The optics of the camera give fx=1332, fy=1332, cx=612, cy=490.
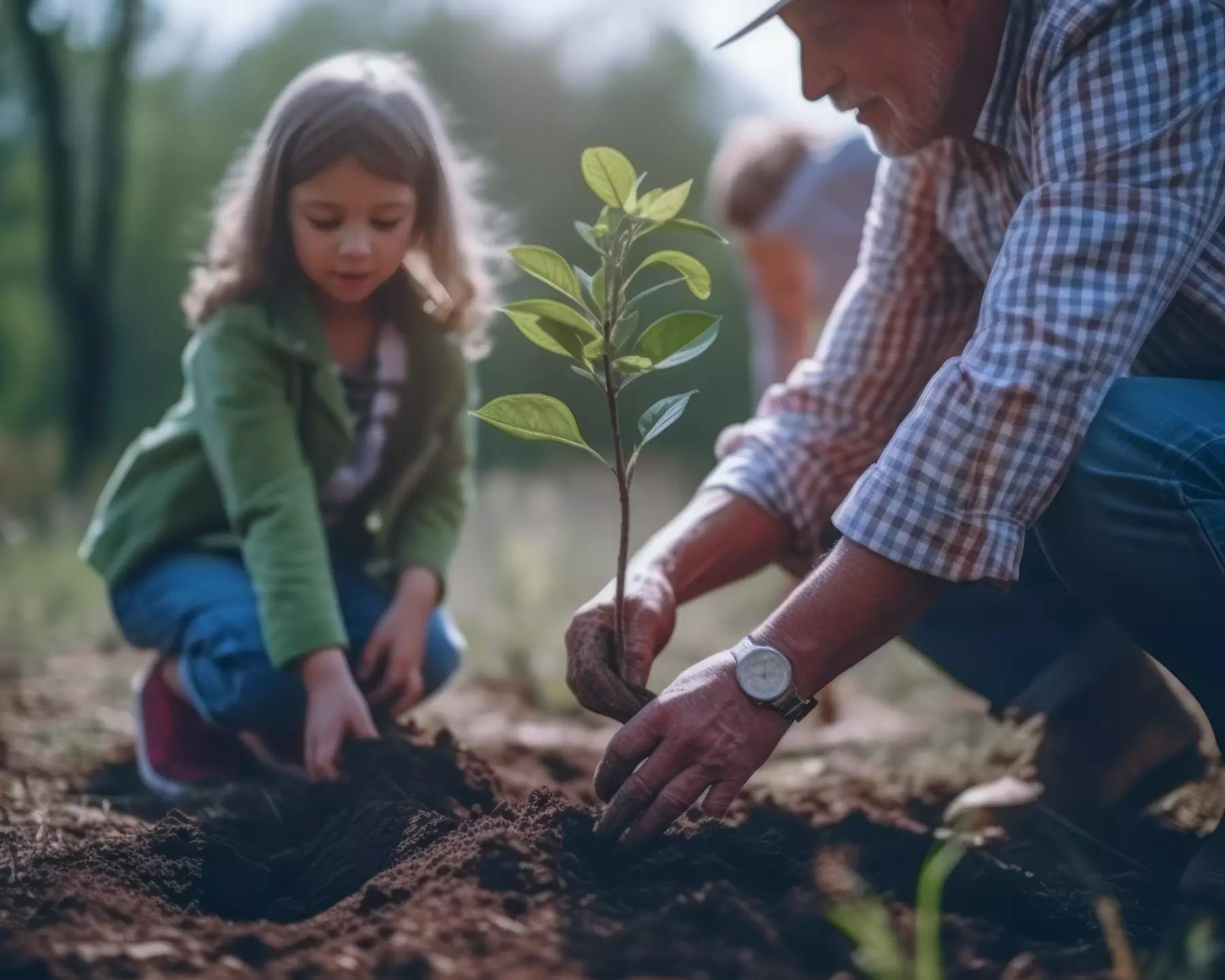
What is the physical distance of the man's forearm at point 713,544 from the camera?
6.95 ft

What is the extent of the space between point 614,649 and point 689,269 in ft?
1.80

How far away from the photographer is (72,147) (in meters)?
8.34

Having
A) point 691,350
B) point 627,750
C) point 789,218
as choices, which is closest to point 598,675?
point 627,750

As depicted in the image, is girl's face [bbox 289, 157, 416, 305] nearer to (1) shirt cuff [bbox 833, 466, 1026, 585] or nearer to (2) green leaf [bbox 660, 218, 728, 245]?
(2) green leaf [bbox 660, 218, 728, 245]

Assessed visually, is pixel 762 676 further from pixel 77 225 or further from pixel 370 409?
pixel 77 225

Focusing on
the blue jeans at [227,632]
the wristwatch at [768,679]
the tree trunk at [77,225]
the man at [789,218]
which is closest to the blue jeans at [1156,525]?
the wristwatch at [768,679]

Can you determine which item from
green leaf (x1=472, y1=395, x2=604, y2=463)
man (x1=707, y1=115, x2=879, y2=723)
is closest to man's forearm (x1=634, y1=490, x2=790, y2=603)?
green leaf (x1=472, y1=395, x2=604, y2=463)

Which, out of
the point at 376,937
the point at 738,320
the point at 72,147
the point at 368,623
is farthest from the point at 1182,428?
the point at 738,320

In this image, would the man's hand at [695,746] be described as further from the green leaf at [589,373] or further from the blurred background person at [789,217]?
the blurred background person at [789,217]

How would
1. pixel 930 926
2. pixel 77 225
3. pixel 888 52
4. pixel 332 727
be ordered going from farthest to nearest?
1. pixel 77 225
2. pixel 332 727
3. pixel 888 52
4. pixel 930 926

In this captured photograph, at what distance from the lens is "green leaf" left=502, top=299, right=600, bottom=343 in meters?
1.68

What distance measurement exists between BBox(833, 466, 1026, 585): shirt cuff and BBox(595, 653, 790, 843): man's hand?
237mm

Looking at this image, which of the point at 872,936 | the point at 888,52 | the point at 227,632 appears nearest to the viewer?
the point at 872,936

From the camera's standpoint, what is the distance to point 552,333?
1.75m
